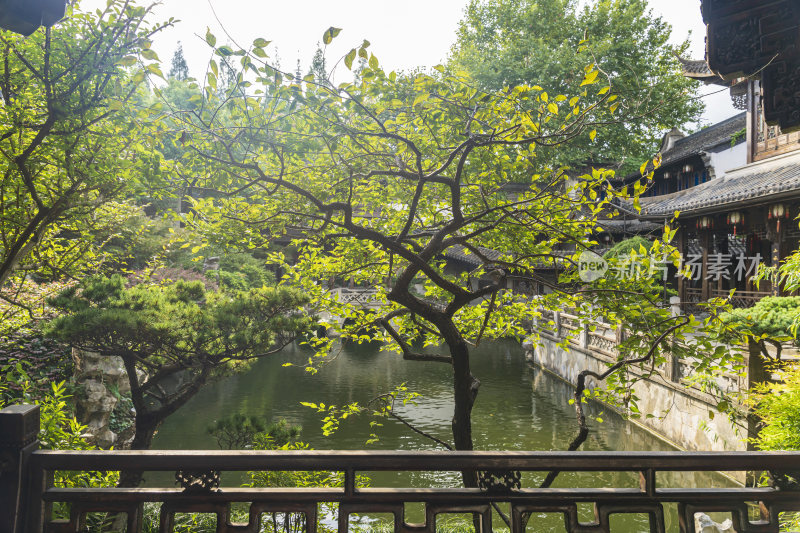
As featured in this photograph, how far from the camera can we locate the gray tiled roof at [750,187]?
9281 millimetres

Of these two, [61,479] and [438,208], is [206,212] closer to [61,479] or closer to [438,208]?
[438,208]

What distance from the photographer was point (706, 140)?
1780cm

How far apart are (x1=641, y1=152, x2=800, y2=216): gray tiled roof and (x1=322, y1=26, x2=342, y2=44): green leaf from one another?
9968 millimetres

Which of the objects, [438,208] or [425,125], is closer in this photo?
[425,125]

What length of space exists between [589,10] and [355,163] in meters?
21.7

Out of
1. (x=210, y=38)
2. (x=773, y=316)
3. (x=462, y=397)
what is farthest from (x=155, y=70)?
(x=773, y=316)

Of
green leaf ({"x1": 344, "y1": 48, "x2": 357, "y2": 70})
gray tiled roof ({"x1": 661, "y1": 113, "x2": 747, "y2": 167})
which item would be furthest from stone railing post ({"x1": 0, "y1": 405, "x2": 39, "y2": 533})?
gray tiled roof ({"x1": 661, "y1": 113, "x2": 747, "y2": 167})

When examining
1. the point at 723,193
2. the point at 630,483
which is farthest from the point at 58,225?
the point at 723,193

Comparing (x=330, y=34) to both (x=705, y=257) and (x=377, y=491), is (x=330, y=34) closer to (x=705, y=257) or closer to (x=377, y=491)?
(x=377, y=491)

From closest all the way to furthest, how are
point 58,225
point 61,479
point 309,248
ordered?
point 61,479, point 309,248, point 58,225

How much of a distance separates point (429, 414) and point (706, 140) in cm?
1597

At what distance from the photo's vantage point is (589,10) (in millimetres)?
19875

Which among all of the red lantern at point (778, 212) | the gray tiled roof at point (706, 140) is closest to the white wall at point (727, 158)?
the gray tiled roof at point (706, 140)

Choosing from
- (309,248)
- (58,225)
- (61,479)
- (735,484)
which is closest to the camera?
(61,479)
